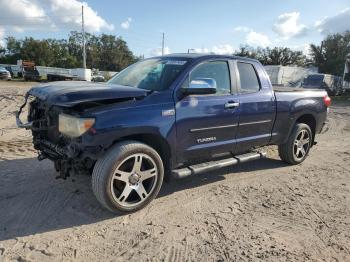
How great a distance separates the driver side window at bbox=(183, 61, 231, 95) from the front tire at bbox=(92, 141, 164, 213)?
1289 mm

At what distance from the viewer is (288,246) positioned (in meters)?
3.82

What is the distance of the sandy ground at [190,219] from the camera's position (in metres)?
3.64

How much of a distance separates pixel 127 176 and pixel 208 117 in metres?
1.40

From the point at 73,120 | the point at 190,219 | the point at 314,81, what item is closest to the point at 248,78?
the point at 190,219

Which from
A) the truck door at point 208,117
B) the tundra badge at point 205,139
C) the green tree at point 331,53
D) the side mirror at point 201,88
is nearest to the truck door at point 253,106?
the truck door at point 208,117

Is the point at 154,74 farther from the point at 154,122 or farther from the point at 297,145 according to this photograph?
the point at 297,145

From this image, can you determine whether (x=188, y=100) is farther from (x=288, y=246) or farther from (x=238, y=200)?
(x=288, y=246)

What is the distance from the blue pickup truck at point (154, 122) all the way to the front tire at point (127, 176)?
12mm

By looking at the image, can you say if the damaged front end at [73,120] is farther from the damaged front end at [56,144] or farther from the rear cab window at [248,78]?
the rear cab window at [248,78]

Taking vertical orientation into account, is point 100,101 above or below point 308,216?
above

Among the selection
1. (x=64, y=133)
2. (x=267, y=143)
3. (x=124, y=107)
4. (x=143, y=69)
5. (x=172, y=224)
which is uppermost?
(x=143, y=69)

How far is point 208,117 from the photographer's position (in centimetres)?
499

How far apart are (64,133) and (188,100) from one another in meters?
1.61

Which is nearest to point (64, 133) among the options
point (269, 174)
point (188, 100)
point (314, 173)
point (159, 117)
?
point (159, 117)
